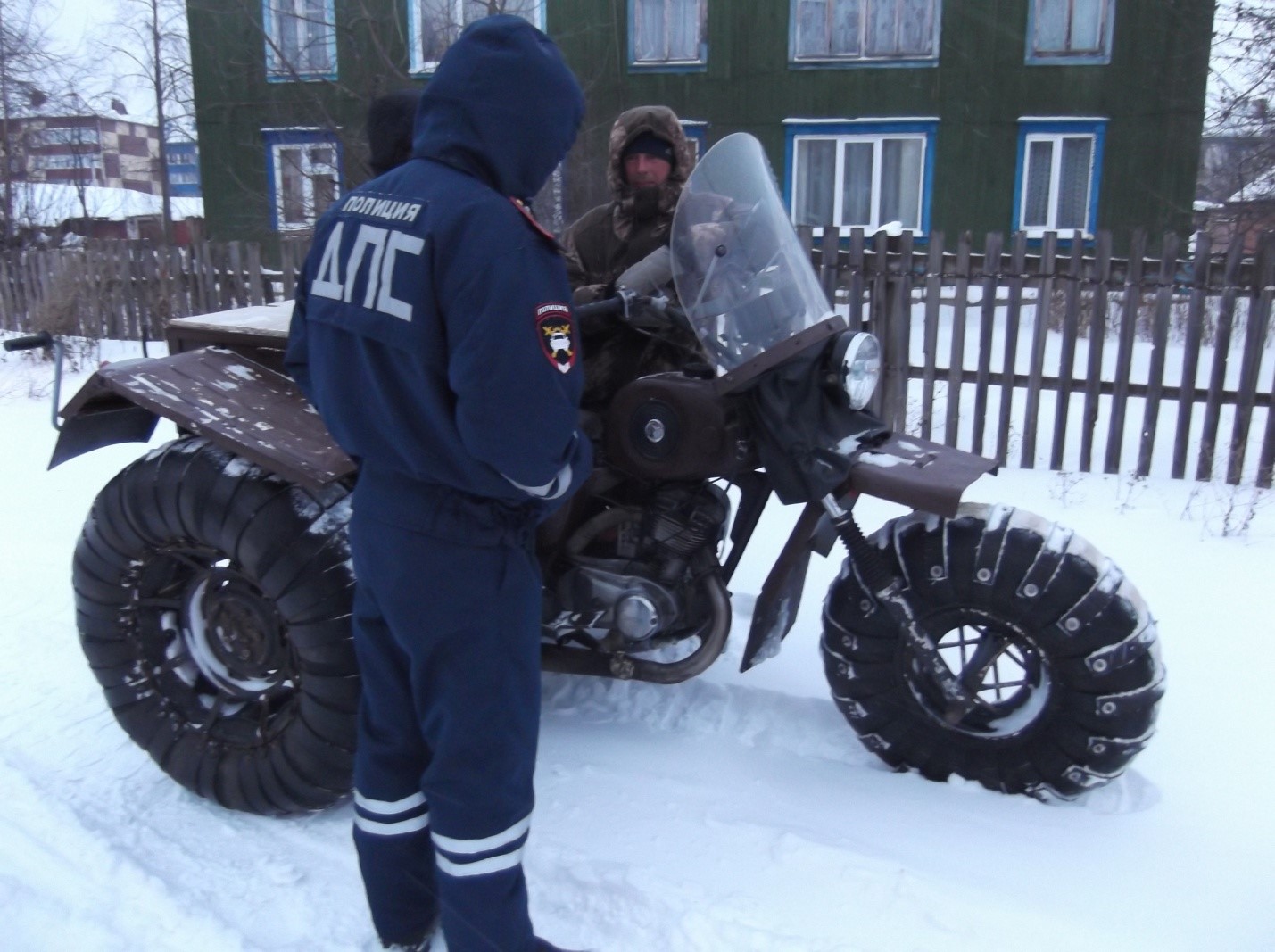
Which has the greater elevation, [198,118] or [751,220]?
[198,118]

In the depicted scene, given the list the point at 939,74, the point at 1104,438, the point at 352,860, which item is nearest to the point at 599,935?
the point at 352,860

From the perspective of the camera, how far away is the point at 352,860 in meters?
2.51

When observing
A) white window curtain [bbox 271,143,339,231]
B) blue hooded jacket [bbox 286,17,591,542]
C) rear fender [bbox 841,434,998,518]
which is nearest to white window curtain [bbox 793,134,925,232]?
white window curtain [bbox 271,143,339,231]

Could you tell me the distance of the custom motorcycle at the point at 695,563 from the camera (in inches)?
98.9

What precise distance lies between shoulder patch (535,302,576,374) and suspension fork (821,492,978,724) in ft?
3.19

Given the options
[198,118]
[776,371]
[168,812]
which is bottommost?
[168,812]

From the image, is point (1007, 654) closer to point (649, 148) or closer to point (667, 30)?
point (649, 148)

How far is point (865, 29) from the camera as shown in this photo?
1427 cm

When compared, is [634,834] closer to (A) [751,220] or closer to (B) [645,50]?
(A) [751,220]

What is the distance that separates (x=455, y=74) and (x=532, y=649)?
112 cm

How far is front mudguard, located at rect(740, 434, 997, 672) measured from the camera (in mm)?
2498

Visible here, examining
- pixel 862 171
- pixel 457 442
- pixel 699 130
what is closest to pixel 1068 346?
pixel 457 442

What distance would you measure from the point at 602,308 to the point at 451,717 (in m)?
1.10

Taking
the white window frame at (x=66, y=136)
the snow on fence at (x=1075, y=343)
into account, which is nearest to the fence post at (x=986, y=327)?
the snow on fence at (x=1075, y=343)
